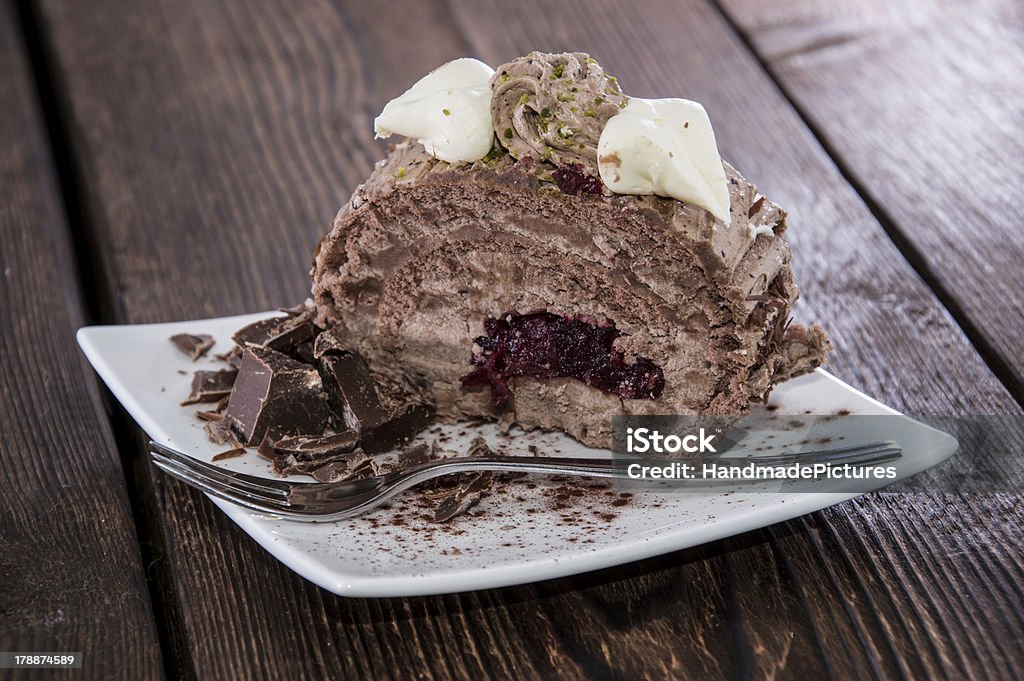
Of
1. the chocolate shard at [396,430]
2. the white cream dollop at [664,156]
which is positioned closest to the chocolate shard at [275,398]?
the chocolate shard at [396,430]

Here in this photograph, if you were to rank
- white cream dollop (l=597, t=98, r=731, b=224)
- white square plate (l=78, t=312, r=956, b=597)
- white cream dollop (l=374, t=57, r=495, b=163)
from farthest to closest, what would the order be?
1. white cream dollop (l=374, t=57, r=495, b=163)
2. white cream dollop (l=597, t=98, r=731, b=224)
3. white square plate (l=78, t=312, r=956, b=597)

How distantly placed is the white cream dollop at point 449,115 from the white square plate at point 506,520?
70 cm

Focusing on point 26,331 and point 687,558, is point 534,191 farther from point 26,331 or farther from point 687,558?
point 26,331

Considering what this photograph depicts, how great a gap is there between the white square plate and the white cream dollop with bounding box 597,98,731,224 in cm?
57

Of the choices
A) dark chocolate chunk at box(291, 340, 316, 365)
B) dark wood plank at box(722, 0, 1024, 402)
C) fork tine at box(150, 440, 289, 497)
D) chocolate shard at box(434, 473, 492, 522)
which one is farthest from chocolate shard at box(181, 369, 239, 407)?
dark wood plank at box(722, 0, 1024, 402)

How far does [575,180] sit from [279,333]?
83cm

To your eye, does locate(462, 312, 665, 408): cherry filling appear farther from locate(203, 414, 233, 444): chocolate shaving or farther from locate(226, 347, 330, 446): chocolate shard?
locate(203, 414, 233, 444): chocolate shaving

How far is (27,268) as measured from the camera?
3.29 meters

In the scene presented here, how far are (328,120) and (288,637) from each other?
223cm

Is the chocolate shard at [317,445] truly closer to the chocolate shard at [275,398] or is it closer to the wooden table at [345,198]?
the chocolate shard at [275,398]

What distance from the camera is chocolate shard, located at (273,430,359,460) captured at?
98.3 inches

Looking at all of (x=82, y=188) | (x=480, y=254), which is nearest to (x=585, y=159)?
(x=480, y=254)

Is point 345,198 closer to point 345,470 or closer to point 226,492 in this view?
point 345,470

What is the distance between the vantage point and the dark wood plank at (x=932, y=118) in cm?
328
